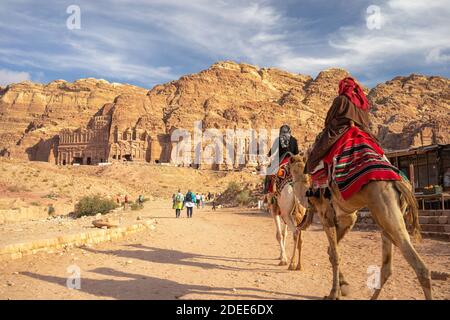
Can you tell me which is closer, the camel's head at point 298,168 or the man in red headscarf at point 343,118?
the man in red headscarf at point 343,118

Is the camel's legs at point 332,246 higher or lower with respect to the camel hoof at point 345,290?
higher

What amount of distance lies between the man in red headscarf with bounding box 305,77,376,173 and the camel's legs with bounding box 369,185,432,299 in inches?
52.6

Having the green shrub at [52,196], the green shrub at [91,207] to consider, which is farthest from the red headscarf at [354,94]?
the green shrub at [52,196]

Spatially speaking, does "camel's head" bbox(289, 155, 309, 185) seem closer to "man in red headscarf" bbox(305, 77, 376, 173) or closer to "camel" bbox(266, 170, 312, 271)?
"man in red headscarf" bbox(305, 77, 376, 173)

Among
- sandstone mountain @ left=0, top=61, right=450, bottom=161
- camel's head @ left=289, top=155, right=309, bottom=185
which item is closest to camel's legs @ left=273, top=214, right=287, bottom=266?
camel's head @ left=289, top=155, right=309, bottom=185

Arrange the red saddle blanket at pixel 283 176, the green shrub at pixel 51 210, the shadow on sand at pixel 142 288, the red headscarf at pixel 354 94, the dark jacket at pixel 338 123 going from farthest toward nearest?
A: the green shrub at pixel 51 210 < the red saddle blanket at pixel 283 176 < the red headscarf at pixel 354 94 < the shadow on sand at pixel 142 288 < the dark jacket at pixel 338 123

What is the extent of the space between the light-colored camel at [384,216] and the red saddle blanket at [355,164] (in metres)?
0.09

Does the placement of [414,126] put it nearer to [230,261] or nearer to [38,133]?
[230,261]

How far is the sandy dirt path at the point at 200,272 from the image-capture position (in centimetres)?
570

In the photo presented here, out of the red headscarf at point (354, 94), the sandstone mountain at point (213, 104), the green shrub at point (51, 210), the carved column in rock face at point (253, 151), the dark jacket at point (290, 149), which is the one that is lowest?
the green shrub at point (51, 210)

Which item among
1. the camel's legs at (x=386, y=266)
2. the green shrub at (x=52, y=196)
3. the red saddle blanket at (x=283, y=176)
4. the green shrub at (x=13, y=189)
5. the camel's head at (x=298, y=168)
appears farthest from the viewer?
the green shrub at (x=13, y=189)

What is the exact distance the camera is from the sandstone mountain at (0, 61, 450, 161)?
118 m

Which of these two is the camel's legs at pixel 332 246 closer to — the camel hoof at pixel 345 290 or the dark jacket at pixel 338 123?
the camel hoof at pixel 345 290
